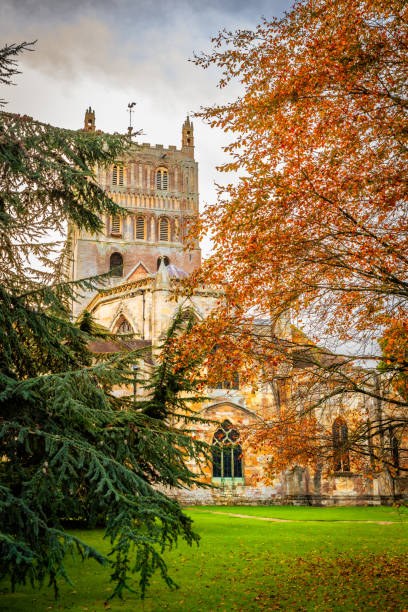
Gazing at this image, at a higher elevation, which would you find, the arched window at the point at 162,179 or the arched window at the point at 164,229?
the arched window at the point at 162,179

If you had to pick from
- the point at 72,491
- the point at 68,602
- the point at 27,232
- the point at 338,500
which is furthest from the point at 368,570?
the point at 338,500

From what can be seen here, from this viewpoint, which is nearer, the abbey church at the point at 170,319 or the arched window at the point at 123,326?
the abbey church at the point at 170,319

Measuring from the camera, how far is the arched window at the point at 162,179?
58062mm

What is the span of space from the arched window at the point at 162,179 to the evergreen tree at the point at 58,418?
49.3 m

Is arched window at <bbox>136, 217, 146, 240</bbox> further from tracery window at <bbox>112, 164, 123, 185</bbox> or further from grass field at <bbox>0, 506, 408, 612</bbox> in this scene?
grass field at <bbox>0, 506, 408, 612</bbox>

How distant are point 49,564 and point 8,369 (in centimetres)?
271

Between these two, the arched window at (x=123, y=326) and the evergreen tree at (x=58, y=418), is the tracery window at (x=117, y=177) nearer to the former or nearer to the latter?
the arched window at (x=123, y=326)

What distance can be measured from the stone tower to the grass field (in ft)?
122

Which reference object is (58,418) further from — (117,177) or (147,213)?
(117,177)

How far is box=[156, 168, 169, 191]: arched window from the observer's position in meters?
58.1

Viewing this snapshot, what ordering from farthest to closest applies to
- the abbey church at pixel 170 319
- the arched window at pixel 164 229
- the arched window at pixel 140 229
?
the arched window at pixel 164 229
the arched window at pixel 140 229
the abbey church at pixel 170 319

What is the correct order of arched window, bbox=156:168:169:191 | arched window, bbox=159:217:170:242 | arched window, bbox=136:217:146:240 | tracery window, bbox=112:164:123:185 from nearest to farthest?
arched window, bbox=136:217:146:240 → arched window, bbox=159:217:170:242 → tracery window, bbox=112:164:123:185 → arched window, bbox=156:168:169:191

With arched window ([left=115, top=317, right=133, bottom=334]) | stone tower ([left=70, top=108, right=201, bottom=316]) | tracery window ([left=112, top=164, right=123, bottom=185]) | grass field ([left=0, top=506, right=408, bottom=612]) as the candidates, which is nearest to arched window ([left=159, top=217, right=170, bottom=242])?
stone tower ([left=70, top=108, right=201, bottom=316])

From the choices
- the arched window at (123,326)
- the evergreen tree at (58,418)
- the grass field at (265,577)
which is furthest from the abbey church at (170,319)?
the grass field at (265,577)
